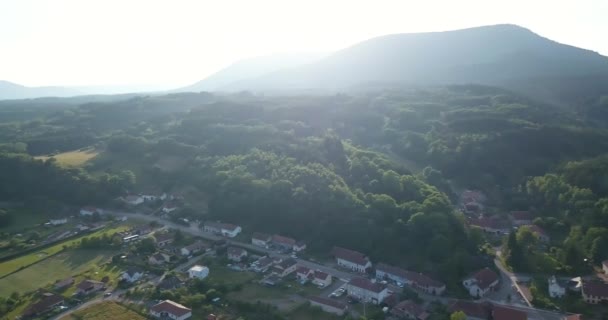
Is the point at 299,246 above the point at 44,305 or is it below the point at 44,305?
below

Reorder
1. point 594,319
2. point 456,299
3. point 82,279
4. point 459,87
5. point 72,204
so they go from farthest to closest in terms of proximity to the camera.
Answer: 1. point 459,87
2. point 72,204
3. point 82,279
4. point 456,299
5. point 594,319

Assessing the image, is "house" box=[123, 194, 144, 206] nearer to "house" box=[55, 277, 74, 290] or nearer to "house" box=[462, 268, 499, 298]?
"house" box=[55, 277, 74, 290]

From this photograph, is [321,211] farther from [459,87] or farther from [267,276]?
[459,87]

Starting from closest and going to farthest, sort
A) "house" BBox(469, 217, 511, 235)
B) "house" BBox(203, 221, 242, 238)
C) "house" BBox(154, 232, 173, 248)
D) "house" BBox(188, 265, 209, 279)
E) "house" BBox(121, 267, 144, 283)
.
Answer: "house" BBox(121, 267, 144, 283) < "house" BBox(188, 265, 209, 279) < "house" BBox(154, 232, 173, 248) < "house" BBox(203, 221, 242, 238) < "house" BBox(469, 217, 511, 235)

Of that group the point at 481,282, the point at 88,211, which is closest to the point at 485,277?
the point at 481,282

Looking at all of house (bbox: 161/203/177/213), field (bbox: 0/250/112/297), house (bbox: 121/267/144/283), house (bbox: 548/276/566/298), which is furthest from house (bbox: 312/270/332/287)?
house (bbox: 161/203/177/213)

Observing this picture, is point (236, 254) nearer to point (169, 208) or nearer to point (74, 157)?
point (169, 208)

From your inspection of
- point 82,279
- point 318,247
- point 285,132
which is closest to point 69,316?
point 82,279
